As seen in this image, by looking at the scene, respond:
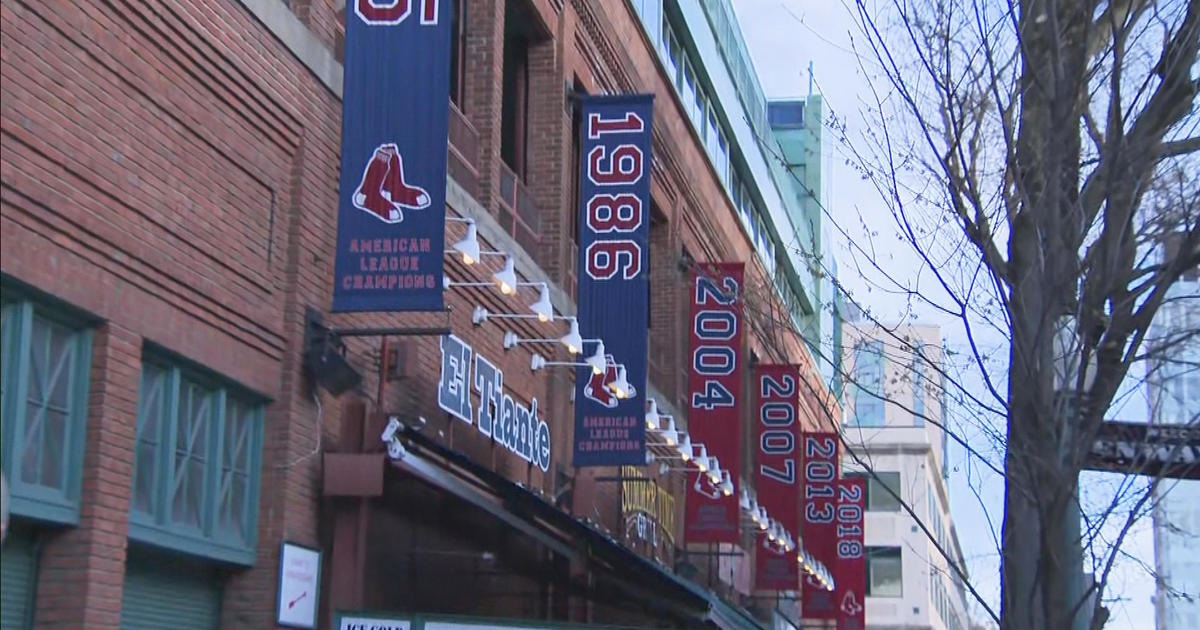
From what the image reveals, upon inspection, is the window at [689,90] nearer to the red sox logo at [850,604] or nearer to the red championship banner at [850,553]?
the red championship banner at [850,553]

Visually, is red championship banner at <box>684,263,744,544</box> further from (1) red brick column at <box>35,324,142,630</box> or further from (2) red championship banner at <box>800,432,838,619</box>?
(1) red brick column at <box>35,324,142,630</box>

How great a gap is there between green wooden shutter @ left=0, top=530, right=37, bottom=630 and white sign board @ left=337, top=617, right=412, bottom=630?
8.01 feet

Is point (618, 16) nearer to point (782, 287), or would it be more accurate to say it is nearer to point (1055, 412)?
point (1055, 412)

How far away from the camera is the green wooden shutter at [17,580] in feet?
34.9

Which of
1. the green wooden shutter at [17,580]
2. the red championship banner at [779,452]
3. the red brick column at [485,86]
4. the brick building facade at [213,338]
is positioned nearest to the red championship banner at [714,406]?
the red championship banner at [779,452]

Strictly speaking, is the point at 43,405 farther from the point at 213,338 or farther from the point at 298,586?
the point at 298,586

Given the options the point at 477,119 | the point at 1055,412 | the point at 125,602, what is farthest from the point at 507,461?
the point at 1055,412

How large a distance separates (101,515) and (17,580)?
0.65 m

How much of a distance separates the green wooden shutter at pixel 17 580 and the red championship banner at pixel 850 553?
1305 inches

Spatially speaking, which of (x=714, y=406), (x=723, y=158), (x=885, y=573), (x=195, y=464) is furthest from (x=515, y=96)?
(x=885, y=573)

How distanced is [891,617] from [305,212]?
239 ft

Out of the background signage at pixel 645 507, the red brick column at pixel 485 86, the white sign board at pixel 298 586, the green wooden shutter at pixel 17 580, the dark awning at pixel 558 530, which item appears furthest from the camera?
the background signage at pixel 645 507

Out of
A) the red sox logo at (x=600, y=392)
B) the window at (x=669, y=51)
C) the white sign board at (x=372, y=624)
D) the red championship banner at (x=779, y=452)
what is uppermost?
the window at (x=669, y=51)

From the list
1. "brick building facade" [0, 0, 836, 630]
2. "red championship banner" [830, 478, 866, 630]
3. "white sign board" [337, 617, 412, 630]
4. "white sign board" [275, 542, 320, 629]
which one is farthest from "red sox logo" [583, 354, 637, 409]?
"red championship banner" [830, 478, 866, 630]
